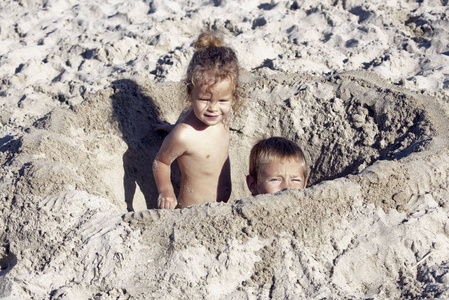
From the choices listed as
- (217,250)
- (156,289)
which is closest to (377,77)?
(217,250)

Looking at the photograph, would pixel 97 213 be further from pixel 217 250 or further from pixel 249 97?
pixel 249 97

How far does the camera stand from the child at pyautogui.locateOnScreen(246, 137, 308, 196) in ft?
9.21

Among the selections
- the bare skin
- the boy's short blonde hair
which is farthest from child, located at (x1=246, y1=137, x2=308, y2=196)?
the bare skin

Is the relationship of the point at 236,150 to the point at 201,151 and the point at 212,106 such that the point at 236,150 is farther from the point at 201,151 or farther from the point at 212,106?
the point at 212,106

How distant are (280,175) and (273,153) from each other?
128mm

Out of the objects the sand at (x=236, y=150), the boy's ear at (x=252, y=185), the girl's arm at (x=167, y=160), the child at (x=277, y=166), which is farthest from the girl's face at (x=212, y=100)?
the sand at (x=236, y=150)

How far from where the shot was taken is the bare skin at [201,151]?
2791 millimetres

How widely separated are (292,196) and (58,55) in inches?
108

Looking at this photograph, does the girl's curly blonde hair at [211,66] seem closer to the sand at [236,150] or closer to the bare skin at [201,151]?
the bare skin at [201,151]

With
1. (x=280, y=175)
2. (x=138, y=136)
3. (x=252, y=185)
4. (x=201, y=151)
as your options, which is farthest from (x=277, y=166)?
(x=138, y=136)

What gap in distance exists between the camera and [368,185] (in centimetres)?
218

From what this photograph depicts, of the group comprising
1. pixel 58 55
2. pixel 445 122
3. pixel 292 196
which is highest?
pixel 292 196

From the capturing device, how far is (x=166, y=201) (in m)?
2.81

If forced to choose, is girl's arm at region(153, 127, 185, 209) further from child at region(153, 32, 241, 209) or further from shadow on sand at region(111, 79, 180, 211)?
shadow on sand at region(111, 79, 180, 211)
